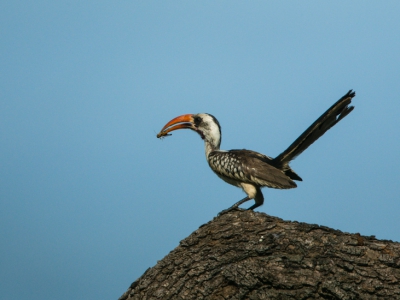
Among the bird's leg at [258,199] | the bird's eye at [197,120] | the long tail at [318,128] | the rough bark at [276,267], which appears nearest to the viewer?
the rough bark at [276,267]

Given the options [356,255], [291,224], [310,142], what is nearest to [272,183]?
[310,142]

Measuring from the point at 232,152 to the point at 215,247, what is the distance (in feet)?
7.81

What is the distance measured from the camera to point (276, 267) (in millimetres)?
4977

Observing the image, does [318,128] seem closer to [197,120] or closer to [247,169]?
[247,169]

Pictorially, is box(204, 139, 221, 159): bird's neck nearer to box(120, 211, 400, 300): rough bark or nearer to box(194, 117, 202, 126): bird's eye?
box(194, 117, 202, 126): bird's eye

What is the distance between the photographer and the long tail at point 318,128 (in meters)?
6.38

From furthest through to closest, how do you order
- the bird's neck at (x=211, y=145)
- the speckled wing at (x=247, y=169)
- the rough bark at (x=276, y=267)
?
the bird's neck at (x=211, y=145), the speckled wing at (x=247, y=169), the rough bark at (x=276, y=267)

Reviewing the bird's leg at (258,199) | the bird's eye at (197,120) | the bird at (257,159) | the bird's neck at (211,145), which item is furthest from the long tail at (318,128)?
the bird's eye at (197,120)

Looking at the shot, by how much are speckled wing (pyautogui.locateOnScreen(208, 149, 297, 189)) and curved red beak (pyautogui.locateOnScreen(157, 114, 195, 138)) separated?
799mm

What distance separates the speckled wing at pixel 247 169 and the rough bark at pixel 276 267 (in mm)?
1522

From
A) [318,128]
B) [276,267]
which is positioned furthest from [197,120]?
[276,267]

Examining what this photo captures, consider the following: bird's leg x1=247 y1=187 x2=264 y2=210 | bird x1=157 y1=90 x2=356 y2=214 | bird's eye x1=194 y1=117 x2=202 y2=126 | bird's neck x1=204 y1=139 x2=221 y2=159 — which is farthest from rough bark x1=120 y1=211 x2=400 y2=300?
bird's eye x1=194 y1=117 x2=202 y2=126

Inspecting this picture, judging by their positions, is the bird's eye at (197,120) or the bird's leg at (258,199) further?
the bird's eye at (197,120)

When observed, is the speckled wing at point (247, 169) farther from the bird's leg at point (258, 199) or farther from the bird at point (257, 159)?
the bird's leg at point (258, 199)
